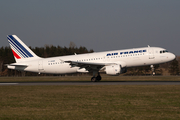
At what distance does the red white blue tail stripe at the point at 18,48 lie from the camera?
1690 inches

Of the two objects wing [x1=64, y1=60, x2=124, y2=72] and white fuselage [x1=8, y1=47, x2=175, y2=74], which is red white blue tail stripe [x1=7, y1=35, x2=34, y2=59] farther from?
wing [x1=64, y1=60, x2=124, y2=72]

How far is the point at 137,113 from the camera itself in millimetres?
12797

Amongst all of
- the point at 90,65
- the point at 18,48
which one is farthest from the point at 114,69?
the point at 18,48

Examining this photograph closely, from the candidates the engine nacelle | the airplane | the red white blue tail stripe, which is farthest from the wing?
the red white blue tail stripe

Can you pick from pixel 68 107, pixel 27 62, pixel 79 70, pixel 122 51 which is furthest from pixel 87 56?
pixel 68 107

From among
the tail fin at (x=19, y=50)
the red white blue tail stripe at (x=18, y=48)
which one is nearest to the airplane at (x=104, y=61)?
the tail fin at (x=19, y=50)

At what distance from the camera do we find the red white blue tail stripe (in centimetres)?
4294

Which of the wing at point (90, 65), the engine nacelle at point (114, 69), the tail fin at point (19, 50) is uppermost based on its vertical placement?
the tail fin at point (19, 50)

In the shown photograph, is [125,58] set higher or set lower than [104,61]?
higher

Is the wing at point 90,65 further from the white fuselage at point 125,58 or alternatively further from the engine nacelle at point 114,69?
the engine nacelle at point 114,69

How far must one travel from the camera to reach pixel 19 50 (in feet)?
141

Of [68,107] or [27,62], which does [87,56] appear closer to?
[27,62]

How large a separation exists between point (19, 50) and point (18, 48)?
0.41m

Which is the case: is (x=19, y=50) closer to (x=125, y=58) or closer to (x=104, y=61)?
(x=104, y=61)
